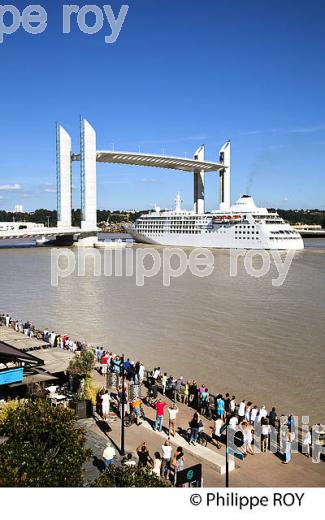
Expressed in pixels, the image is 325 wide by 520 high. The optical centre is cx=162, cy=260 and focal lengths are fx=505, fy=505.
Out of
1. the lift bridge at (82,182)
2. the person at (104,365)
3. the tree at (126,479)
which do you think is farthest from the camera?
the lift bridge at (82,182)

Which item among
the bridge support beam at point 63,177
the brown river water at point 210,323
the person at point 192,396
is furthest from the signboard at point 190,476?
the bridge support beam at point 63,177

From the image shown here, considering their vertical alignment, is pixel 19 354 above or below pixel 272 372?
above

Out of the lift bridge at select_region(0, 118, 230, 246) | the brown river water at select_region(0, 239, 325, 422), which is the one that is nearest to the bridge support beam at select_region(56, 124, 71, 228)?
the lift bridge at select_region(0, 118, 230, 246)

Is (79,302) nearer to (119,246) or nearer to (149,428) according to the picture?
(149,428)

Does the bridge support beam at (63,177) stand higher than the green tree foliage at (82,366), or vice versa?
the bridge support beam at (63,177)

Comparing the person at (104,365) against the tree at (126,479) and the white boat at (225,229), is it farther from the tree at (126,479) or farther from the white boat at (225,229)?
the white boat at (225,229)

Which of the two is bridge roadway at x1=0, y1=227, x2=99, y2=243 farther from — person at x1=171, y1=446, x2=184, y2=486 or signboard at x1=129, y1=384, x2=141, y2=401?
person at x1=171, y1=446, x2=184, y2=486
